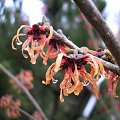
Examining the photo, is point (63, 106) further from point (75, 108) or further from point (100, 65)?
point (100, 65)

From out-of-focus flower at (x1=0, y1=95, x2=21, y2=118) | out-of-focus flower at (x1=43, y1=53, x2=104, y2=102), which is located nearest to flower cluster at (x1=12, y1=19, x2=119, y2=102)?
out-of-focus flower at (x1=43, y1=53, x2=104, y2=102)

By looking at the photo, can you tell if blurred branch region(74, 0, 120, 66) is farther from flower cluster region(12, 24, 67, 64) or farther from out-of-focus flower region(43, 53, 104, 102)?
flower cluster region(12, 24, 67, 64)

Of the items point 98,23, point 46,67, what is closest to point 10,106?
point 46,67

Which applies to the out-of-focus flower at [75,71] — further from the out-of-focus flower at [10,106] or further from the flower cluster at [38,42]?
the out-of-focus flower at [10,106]

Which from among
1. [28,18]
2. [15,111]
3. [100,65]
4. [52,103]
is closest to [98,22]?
[100,65]

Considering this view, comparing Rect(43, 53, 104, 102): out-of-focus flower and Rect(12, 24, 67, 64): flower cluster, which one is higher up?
Rect(12, 24, 67, 64): flower cluster
